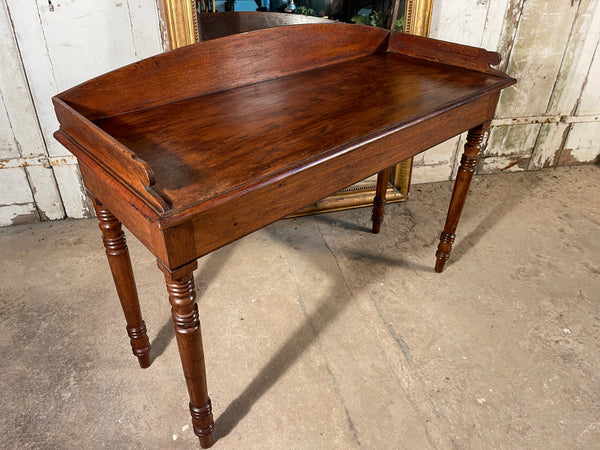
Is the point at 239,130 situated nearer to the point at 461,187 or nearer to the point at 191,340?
the point at 191,340

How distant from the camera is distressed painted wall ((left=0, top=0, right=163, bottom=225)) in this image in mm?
2338

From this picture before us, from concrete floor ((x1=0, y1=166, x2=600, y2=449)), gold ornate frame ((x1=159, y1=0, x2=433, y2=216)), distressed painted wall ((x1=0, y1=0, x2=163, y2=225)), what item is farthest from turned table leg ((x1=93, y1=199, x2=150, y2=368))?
distressed painted wall ((x1=0, y1=0, x2=163, y2=225))

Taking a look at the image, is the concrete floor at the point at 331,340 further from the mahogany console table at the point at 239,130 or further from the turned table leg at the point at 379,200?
the mahogany console table at the point at 239,130

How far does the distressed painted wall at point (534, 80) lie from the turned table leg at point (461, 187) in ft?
3.47

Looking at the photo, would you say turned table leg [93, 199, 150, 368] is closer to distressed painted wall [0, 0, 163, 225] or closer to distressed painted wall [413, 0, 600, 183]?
distressed painted wall [0, 0, 163, 225]

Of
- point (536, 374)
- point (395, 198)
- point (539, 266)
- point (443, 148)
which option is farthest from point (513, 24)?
point (536, 374)

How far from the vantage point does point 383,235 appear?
2.80 m

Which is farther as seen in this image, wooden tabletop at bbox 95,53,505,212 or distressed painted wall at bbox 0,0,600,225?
distressed painted wall at bbox 0,0,600,225

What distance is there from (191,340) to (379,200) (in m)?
1.61

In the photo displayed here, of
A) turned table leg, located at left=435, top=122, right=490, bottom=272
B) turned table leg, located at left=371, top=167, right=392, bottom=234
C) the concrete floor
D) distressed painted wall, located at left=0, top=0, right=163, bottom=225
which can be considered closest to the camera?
the concrete floor

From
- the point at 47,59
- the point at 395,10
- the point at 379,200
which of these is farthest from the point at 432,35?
the point at 47,59

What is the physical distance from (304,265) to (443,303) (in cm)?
75

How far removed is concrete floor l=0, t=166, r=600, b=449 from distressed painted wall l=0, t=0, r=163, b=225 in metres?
0.38

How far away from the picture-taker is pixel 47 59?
2.43 metres
